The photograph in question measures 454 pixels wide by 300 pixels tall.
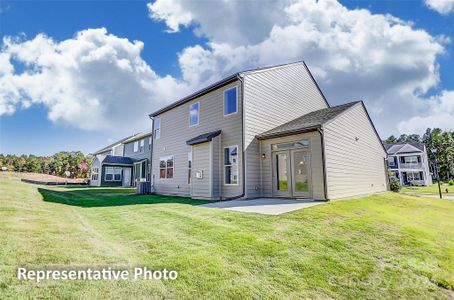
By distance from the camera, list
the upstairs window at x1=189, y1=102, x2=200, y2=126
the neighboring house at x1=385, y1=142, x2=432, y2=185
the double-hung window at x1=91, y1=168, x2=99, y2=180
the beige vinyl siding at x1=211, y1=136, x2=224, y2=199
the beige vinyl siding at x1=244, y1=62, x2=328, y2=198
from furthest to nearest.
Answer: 1. the neighboring house at x1=385, y1=142, x2=432, y2=185
2. the double-hung window at x1=91, y1=168, x2=99, y2=180
3. the upstairs window at x1=189, y1=102, x2=200, y2=126
4. the beige vinyl siding at x1=211, y1=136, x2=224, y2=199
5. the beige vinyl siding at x1=244, y1=62, x2=328, y2=198

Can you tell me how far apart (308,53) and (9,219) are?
17.1m

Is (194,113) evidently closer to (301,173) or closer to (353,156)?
(301,173)

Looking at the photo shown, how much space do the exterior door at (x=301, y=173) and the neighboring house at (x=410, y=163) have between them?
41068mm

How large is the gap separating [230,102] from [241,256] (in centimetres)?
914

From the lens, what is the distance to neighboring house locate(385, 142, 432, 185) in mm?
40188

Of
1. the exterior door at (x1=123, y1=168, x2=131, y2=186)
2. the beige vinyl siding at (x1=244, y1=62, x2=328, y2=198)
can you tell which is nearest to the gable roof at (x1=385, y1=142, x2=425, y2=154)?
the beige vinyl siding at (x1=244, y1=62, x2=328, y2=198)

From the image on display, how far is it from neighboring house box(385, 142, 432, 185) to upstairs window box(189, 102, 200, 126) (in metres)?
42.4

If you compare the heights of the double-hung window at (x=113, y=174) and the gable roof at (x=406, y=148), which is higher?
the gable roof at (x=406, y=148)

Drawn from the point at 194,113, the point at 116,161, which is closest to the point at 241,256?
the point at 194,113

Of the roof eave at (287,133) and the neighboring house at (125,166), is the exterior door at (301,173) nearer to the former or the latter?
the roof eave at (287,133)

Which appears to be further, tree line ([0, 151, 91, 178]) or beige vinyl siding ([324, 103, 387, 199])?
tree line ([0, 151, 91, 178])

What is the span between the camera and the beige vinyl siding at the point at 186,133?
11336 mm

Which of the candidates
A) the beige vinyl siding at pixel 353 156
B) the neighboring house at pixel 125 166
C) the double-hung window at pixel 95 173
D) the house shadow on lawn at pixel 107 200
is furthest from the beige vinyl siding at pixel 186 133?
the double-hung window at pixel 95 173

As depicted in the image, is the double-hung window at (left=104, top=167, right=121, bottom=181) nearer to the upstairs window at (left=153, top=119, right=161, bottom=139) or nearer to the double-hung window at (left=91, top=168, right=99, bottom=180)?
the double-hung window at (left=91, top=168, right=99, bottom=180)
